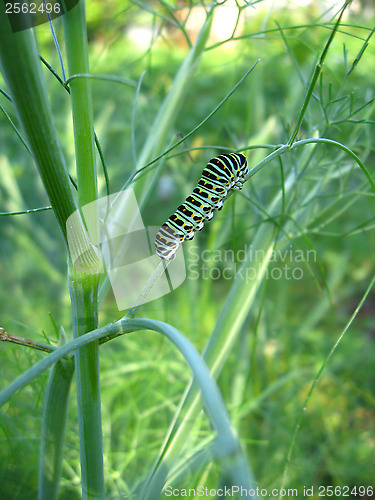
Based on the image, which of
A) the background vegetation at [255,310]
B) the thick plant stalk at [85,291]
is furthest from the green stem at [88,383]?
the background vegetation at [255,310]

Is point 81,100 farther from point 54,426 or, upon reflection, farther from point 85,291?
point 54,426

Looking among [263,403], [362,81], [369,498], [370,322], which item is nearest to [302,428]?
[263,403]

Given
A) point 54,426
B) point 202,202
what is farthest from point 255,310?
point 54,426

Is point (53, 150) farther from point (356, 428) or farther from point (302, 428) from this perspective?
point (356, 428)

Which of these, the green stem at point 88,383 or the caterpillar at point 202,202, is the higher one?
the caterpillar at point 202,202

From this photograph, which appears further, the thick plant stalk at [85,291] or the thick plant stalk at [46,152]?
the thick plant stalk at [85,291]

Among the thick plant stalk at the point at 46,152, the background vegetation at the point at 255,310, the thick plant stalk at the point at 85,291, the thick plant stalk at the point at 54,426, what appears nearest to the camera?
the thick plant stalk at the point at 46,152

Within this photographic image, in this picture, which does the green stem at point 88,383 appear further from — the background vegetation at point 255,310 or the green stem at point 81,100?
the background vegetation at point 255,310
